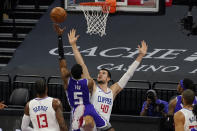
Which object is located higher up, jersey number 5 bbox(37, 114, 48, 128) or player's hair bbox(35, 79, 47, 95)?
player's hair bbox(35, 79, 47, 95)

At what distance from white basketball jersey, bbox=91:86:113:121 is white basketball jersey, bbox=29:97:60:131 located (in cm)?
76

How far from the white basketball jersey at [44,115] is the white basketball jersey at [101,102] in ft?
2.49

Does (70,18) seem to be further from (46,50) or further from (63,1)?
(63,1)

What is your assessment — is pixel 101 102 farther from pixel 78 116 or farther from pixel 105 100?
pixel 78 116

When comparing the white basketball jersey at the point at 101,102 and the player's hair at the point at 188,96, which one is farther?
the white basketball jersey at the point at 101,102

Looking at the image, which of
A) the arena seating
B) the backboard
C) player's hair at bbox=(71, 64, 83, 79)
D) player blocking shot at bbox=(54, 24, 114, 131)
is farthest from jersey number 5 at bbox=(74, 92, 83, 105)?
the arena seating

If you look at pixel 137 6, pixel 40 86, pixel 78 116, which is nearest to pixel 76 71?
pixel 40 86

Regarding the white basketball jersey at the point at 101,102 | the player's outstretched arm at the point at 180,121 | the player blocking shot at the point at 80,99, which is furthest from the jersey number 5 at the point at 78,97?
the player's outstretched arm at the point at 180,121

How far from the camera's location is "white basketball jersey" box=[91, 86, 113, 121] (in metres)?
9.70

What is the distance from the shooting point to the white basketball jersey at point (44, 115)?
368 inches

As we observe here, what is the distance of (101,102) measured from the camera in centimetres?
972

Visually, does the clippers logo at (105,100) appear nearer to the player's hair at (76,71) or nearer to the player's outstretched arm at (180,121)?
the player's hair at (76,71)

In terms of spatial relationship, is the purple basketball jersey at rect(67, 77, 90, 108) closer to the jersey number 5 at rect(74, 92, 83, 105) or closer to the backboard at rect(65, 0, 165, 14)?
the jersey number 5 at rect(74, 92, 83, 105)

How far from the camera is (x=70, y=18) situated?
20516 millimetres
